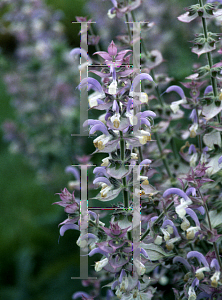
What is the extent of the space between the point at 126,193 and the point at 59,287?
85 centimetres

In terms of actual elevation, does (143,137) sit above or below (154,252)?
above

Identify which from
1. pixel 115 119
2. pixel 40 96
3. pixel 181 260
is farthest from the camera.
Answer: pixel 40 96

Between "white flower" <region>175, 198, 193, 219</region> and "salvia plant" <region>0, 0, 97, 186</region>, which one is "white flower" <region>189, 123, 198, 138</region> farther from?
"salvia plant" <region>0, 0, 97, 186</region>

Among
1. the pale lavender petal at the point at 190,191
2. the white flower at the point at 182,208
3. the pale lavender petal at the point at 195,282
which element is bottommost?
the pale lavender petal at the point at 195,282

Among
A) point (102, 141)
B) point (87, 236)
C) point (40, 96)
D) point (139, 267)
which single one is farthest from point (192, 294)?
point (40, 96)

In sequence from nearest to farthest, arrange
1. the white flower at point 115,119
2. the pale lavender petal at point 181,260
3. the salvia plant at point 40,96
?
the white flower at point 115,119, the pale lavender petal at point 181,260, the salvia plant at point 40,96

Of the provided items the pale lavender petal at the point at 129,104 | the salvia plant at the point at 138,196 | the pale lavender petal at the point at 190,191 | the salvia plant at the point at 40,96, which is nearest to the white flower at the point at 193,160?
the salvia plant at the point at 138,196

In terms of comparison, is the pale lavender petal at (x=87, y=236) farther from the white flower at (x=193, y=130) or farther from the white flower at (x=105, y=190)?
the white flower at (x=193, y=130)

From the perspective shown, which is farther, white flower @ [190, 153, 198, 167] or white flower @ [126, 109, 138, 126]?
white flower @ [190, 153, 198, 167]

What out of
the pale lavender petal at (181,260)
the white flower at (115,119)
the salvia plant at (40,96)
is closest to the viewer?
the white flower at (115,119)

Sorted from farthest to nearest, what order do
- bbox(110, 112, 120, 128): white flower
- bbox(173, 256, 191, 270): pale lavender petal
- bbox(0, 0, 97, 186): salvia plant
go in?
1. bbox(0, 0, 97, 186): salvia plant
2. bbox(173, 256, 191, 270): pale lavender petal
3. bbox(110, 112, 120, 128): white flower

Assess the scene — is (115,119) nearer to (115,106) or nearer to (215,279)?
(115,106)

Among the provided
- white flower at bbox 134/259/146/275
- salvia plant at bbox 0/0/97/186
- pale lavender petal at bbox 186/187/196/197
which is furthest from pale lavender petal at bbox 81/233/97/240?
salvia plant at bbox 0/0/97/186

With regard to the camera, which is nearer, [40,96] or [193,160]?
[193,160]
